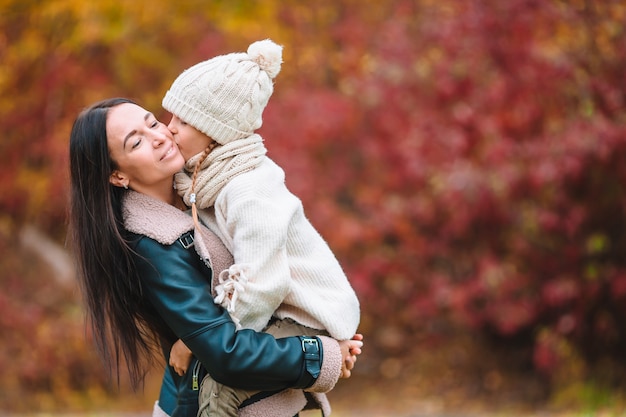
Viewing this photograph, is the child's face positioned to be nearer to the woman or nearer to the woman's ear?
the woman

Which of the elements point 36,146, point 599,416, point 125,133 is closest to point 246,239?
point 125,133

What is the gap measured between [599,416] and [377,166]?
3.14 meters

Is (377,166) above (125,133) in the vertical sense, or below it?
below

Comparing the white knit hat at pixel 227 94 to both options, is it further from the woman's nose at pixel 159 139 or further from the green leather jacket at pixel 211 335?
the green leather jacket at pixel 211 335

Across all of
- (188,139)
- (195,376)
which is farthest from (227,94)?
Result: (195,376)

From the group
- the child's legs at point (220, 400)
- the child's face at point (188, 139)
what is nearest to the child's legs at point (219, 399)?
the child's legs at point (220, 400)

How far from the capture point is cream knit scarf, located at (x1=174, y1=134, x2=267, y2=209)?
2.36m

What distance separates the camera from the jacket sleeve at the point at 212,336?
86.3 inches

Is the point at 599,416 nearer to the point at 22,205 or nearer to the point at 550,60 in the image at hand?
the point at 550,60

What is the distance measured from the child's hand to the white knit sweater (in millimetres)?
219

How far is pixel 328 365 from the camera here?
2.31 metres

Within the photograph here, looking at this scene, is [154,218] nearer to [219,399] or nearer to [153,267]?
[153,267]

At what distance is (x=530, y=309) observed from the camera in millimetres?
6832

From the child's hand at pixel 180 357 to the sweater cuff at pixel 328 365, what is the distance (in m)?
0.36
